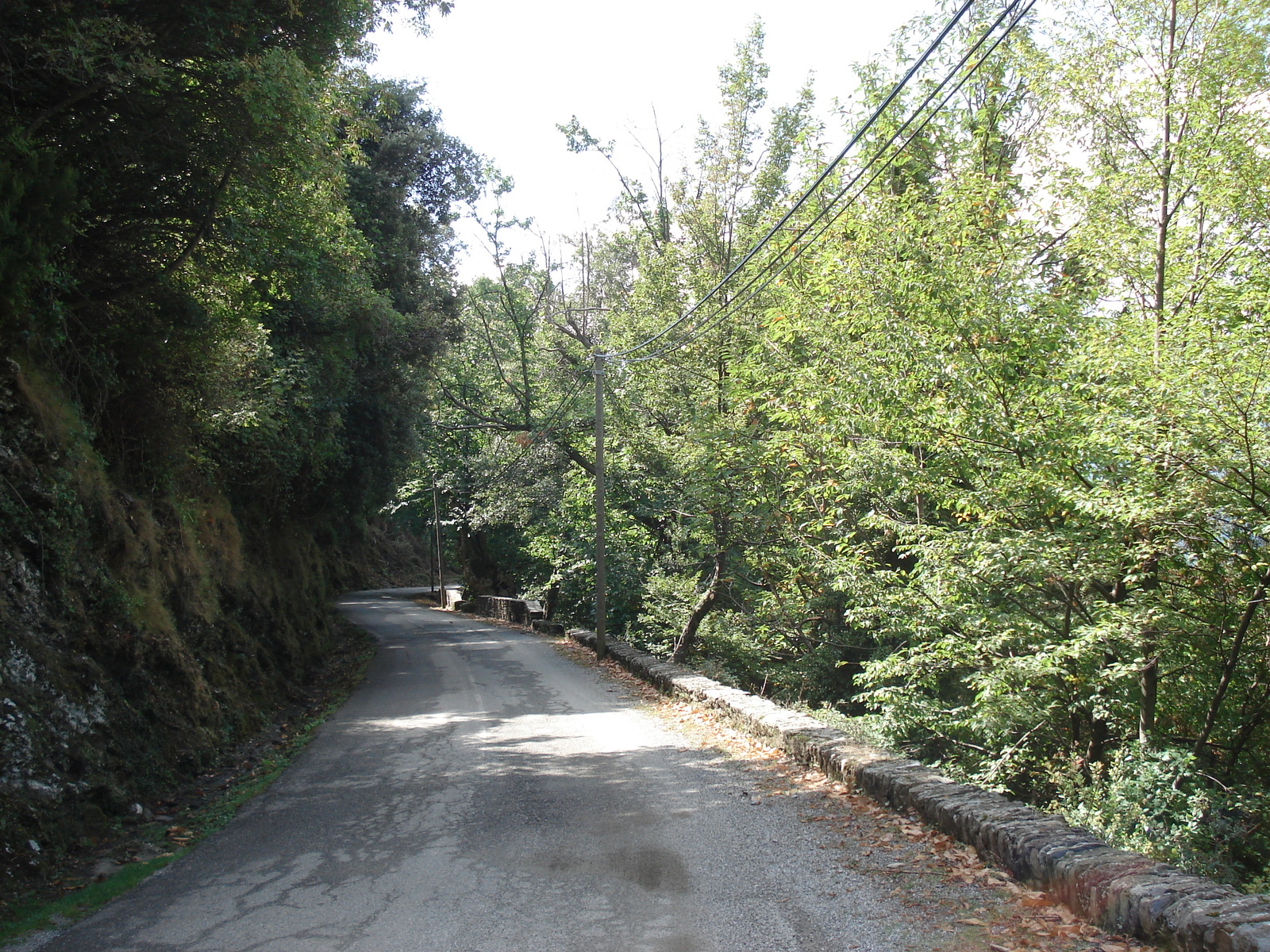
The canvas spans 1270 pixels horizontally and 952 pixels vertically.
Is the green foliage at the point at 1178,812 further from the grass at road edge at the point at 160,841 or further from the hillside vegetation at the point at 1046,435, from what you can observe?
the grass at road edge at the point at 160,841

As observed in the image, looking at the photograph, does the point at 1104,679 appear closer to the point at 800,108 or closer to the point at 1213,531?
the point at 1213,531

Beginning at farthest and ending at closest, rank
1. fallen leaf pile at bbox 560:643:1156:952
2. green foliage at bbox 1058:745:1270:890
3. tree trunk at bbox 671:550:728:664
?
tree trunk at bbox 671:550:728:664
green foliage at bbox 1058:745:1270:890
fallen leaf pile at bbox 560:643:1156:952

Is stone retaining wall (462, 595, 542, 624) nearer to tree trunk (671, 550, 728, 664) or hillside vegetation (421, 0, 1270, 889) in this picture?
tree trunk (671, 550, 728, 664)

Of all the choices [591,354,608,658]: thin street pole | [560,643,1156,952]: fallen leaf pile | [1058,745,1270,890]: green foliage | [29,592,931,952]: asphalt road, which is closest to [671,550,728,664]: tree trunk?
[591,354,608,658]: thin street pole

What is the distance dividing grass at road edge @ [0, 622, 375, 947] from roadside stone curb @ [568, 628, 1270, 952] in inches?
203

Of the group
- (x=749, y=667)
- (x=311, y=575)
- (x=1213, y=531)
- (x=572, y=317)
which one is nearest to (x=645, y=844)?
(x=1213, y=531)

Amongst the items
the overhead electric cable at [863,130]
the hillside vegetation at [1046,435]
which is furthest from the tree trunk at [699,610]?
the overhead electric cable at [863,130]

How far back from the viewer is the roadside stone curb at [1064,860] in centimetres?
361

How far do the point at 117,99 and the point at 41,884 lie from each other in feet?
21.5

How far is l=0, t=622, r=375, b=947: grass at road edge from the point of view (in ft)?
15.8

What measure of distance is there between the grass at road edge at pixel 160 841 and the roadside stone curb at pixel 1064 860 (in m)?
5.15

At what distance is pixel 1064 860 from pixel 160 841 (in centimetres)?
628

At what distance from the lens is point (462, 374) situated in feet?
90.6

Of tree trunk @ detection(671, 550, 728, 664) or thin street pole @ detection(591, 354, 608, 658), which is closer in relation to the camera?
tree trunk @ detection(671, 550, 728, 664)
